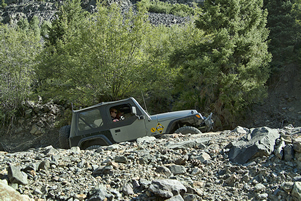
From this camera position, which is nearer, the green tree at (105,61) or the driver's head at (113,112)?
the driver's head at (113,112)

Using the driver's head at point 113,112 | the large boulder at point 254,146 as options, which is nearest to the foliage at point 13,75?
the driver's head at point 113,112

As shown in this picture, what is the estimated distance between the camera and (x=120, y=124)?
844 centimetres

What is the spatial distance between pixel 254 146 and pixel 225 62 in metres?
8.53

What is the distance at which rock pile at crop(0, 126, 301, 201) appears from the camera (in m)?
4.53

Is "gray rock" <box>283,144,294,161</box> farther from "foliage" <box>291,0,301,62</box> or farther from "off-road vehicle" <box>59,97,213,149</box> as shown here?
"foliage" <box>291,0,301,62</box>

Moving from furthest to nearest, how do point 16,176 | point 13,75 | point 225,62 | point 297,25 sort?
point 13,75, point 297,25, point 225,62, point 16,176

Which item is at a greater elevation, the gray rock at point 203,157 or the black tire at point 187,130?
the gray rock at point 203,157

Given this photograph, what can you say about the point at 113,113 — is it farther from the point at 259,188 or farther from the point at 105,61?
the point at 105,61

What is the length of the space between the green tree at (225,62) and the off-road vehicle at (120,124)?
5575mm

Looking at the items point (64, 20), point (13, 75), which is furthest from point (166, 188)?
point (64, 20)

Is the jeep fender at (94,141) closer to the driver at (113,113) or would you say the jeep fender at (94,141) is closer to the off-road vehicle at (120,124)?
the off-road vehicle at (120,124)

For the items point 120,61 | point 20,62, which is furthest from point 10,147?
point 120,61

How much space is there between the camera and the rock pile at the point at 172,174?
4531 millimetres

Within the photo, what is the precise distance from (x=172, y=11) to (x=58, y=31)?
5663 cm
